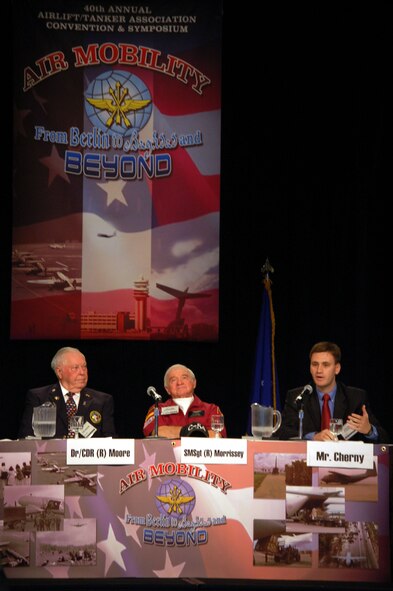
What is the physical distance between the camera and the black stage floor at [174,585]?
4117 millimetres

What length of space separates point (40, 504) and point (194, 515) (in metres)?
0.65

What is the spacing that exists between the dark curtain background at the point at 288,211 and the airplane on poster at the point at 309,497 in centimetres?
238

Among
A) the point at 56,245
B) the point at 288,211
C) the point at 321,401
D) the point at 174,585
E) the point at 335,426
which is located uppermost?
the point at 288,211

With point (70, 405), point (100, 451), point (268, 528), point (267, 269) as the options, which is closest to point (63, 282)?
point (267, 269)

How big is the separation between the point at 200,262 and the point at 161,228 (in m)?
0.34

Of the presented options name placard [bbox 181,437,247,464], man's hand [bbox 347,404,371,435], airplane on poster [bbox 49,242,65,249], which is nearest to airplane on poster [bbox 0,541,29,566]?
name placard [bbox 181,437,247,464]

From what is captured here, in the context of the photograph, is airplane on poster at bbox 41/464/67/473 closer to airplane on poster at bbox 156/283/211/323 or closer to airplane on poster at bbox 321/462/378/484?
airplane on poster at bbox 321/462/378/484

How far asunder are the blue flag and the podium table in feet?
7.02

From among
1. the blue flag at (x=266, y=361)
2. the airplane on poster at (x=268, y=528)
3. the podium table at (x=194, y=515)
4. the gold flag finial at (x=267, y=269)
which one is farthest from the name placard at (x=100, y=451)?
the gold flag finial at (x=267, y=269)

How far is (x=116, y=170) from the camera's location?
6.54 m

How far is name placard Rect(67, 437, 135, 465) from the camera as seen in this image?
166 inches

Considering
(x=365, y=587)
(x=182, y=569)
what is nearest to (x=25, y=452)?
(x=182, y=569)

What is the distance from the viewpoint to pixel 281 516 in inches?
165

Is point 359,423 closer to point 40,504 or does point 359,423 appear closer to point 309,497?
point 309,497
